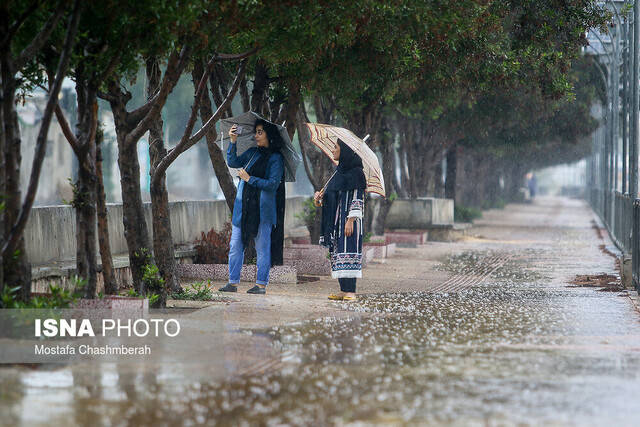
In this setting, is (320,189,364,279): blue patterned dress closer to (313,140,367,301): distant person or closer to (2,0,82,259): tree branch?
(313,140,367,301): distant person

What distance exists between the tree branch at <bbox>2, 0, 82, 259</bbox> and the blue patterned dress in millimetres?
4726

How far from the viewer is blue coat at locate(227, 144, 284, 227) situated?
12.1m

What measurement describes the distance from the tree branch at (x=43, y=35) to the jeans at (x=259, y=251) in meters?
4.60

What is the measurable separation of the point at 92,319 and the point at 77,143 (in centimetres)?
154

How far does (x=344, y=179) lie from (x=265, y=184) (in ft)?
3.19

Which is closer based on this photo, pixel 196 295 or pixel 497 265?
pixel 196 295

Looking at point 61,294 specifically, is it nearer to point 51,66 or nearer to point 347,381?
point 51,66

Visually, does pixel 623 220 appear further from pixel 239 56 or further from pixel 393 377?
pixel 393 377

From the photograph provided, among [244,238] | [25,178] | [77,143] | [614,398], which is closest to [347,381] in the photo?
[614,398]

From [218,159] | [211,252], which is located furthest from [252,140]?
[211,252]

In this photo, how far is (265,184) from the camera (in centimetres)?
1212

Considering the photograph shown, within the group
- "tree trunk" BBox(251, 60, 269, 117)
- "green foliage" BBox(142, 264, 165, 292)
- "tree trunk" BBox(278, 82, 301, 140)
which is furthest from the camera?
"tree trunk" BBox(278, 82, 301, 140)

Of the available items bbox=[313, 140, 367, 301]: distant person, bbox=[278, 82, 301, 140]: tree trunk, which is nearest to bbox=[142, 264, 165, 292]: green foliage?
bbox=[313, 140, 367, 301]: distant person

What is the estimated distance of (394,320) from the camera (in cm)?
1023
